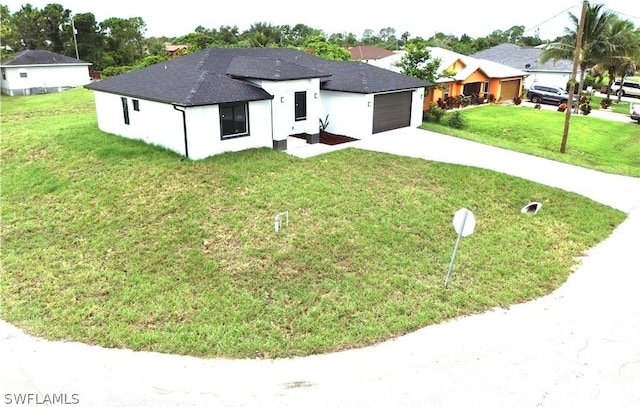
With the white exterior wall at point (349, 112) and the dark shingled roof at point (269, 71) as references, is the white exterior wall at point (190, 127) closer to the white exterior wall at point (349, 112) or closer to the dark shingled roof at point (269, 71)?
the dark shingled roof at point (269, 71)

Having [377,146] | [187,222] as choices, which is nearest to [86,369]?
[187,222]

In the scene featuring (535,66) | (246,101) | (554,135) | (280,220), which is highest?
(535,66)

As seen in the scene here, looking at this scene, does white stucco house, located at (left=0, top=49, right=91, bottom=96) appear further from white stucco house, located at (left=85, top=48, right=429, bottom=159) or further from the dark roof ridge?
the dark roof ridge

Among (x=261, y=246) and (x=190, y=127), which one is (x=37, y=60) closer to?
(x=190, y=127)

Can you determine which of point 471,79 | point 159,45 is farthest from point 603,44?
point 159,45

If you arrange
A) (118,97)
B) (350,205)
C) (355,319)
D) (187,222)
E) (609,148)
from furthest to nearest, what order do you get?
(609,148), (118,97), (350,205), (187,222), (355,319)

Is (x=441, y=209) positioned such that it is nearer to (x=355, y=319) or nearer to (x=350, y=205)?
(x=350, y=205)

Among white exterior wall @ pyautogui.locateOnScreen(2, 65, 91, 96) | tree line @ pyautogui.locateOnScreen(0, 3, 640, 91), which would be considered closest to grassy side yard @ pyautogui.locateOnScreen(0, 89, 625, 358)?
tree line @ pyautogui.locateOnScreen(0, 3, 640, 91)
